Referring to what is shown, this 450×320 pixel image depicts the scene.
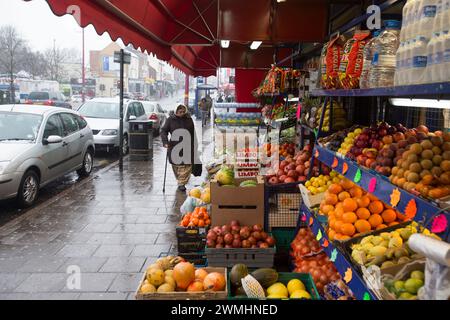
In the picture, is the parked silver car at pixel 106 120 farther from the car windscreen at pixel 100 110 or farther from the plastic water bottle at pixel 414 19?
the plastic water bottle at pixel 414 19

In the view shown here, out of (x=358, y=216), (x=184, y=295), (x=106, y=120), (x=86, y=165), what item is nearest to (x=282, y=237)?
(x=358, y=216)

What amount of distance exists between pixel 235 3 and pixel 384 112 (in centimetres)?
361

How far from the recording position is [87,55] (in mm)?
82438

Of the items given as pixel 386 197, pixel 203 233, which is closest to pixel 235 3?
pixel 203 233

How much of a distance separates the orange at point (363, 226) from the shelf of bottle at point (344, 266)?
0.27 m

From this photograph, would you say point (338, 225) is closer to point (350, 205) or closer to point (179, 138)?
point (350, 205)

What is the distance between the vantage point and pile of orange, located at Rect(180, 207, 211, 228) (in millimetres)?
5021

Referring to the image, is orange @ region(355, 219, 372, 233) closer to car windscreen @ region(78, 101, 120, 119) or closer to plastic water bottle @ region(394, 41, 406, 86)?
plastic water bottle @ region(394, 41, 406, 86)

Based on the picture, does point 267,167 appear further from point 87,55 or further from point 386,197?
point 87,55

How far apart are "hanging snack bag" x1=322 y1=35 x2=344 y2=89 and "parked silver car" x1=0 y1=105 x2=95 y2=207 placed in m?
5.44

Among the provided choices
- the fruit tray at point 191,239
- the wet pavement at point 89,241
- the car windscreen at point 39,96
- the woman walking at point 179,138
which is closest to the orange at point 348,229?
the fruit tray at point 191,239

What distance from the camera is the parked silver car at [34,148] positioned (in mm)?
7062

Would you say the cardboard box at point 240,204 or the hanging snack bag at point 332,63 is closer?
the hanging snack bag at point 332,63
